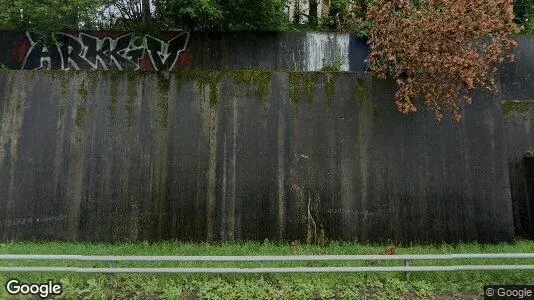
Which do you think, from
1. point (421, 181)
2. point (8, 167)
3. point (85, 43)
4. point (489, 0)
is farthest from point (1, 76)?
A: point (489, 0)

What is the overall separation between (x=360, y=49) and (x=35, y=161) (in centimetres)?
1015

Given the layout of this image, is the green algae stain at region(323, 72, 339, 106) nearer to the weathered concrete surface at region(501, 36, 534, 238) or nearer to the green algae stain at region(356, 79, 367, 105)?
the green algae stain at region(356, 79, 367, 105)

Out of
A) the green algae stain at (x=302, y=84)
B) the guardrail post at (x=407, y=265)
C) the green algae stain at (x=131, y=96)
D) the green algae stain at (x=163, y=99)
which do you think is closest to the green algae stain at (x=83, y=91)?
the green algae stain at (x=131, y=96)

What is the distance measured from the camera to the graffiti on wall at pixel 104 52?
13.8 metres

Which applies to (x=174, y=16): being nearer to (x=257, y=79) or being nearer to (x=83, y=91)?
(x=83, y=91)

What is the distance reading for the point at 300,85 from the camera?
1003 cm

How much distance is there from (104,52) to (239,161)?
707 cm

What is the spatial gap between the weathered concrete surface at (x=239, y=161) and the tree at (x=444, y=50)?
45 cm

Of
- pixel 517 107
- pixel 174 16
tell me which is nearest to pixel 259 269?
pixel 517 107

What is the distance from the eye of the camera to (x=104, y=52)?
552 inches

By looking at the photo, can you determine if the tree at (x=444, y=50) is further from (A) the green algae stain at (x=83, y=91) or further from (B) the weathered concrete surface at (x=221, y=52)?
(A) the green algae stain at (x=83, y=91)

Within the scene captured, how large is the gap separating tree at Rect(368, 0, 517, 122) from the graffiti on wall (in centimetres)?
698

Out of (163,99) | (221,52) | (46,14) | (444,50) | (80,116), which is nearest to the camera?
(444,50)

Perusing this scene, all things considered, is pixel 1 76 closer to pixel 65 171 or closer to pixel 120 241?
pixel 65 171
